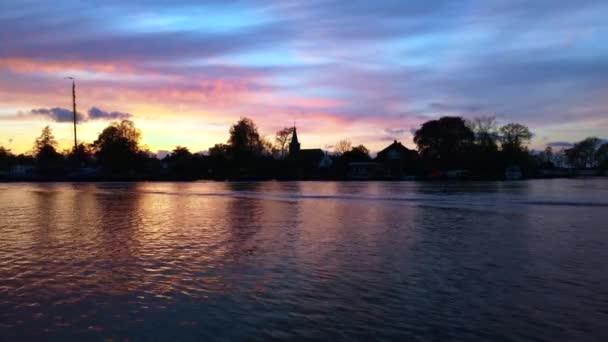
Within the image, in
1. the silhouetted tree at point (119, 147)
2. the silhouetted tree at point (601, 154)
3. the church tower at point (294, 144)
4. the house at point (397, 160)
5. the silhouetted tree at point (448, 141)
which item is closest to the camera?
the silhouetted tree at point (119, 147)

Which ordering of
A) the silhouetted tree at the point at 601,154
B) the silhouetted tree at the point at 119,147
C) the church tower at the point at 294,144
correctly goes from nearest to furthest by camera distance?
the silhouetted tree at the point at 119,147
the church tower at the point at 294,144
the silhouetted tree at the point at 601,154

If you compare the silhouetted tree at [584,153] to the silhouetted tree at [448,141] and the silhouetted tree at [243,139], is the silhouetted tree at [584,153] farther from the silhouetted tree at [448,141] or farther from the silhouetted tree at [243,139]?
the silhouetted tree at [243,139]

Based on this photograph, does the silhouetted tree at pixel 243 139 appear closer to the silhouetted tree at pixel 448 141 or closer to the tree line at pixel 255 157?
the tree line at pixel 255 157

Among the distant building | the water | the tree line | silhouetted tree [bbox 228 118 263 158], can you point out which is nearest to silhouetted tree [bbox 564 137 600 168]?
the tree line

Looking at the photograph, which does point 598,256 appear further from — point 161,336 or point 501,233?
point 161,336

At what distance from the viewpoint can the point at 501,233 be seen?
16.9m

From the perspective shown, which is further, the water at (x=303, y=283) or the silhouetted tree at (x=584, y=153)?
the silhouetted tree at (x=584, y=153)

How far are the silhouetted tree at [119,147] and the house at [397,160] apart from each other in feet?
190

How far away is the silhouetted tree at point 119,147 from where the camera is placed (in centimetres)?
10288

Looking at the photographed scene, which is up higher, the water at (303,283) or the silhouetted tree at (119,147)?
the silhouetted tree at (119,147)

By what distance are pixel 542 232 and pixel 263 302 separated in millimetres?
12802

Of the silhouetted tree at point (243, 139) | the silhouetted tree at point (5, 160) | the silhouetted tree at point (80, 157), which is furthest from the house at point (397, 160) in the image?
the silhouetted tree at point (5, 160)

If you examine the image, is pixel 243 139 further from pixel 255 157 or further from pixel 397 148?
pixel 397 148

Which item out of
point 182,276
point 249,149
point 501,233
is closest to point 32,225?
point 182,276
